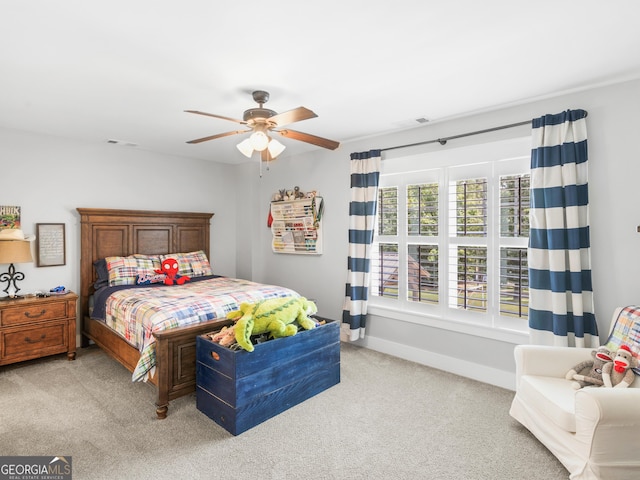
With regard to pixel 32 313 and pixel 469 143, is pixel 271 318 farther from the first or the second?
pixel 32 313

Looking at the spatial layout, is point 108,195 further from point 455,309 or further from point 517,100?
point 517,100

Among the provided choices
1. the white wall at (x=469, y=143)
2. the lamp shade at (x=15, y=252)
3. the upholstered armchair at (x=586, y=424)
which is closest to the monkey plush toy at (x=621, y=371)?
the upholstered armchair at (x=586, y=424)

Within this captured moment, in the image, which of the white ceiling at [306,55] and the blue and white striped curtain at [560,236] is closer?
the white ceiling at [306,55]

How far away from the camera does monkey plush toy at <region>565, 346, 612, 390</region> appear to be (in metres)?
2.21

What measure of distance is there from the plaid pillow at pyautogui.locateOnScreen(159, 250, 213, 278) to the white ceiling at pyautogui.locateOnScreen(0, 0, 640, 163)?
1873 mm

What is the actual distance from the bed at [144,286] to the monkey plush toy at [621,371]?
2.67 metres

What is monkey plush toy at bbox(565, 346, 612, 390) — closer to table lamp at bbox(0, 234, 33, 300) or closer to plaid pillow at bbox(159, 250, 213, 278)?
plaid pillow at bbox(159, 250, 213, 278)

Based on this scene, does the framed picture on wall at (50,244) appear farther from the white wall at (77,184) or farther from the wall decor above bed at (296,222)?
the wall decor above bed at (296,222)

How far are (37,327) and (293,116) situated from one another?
10.8 feet

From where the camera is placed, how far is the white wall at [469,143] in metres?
2.54

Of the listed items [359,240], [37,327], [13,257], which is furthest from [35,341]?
[359,240]

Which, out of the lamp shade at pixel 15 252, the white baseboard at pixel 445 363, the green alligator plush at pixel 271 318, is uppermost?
the lamp shade at pixel 15 252

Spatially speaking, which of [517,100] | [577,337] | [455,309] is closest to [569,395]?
[577,337]

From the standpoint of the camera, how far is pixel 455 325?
11.2ft
